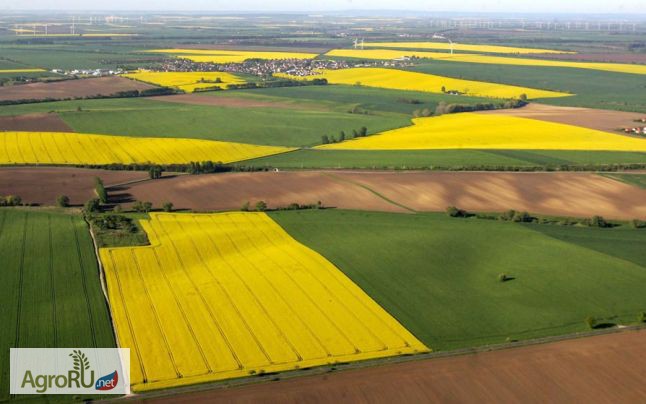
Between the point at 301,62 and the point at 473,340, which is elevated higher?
the point at 301,62

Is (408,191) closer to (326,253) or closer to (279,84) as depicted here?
(326,253)

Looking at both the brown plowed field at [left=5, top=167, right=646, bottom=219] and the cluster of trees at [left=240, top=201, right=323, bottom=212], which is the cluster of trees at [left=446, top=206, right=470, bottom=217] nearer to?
the brown plowed field at [left=5, top=167, right=646, bottom=219]

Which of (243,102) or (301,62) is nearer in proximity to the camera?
(243,102)

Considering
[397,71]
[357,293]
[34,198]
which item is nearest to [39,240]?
[34,198]

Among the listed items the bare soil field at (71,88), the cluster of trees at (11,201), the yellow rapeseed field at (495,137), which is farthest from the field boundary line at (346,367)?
the bare soil field at (71,88)

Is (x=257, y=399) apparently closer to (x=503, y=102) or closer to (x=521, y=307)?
(x=521, y=307)

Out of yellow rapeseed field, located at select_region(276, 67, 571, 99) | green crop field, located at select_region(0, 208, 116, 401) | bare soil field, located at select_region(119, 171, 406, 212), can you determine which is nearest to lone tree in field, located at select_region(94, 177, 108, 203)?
bare soil field, located at select_region(119, 171, 406, 212)

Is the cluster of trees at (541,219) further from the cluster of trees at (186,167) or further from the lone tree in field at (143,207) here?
the lone tree in field at (143,207)
